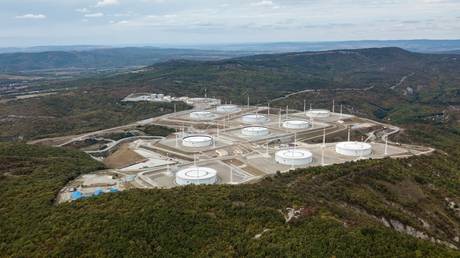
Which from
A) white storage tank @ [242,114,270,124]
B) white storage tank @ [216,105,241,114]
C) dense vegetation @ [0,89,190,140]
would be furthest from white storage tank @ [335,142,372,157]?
dense vegetation @ [0,89,190,140]

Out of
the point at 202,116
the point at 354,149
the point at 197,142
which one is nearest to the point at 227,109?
A: the point at 202,116

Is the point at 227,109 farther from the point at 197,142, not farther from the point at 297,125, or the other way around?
the point at 197,142

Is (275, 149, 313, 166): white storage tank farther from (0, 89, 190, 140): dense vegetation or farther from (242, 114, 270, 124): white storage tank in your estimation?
(0, 89, 190, 140): dense vegetation

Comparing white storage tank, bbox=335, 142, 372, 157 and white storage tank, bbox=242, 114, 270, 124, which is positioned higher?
white storage tank, bbox=335, 142, 372, 157

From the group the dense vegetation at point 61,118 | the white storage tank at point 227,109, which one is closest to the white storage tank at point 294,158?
the white storage tank at point 227,109

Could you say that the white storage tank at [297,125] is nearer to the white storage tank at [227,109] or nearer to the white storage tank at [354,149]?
the white storage tank at [354,149]
